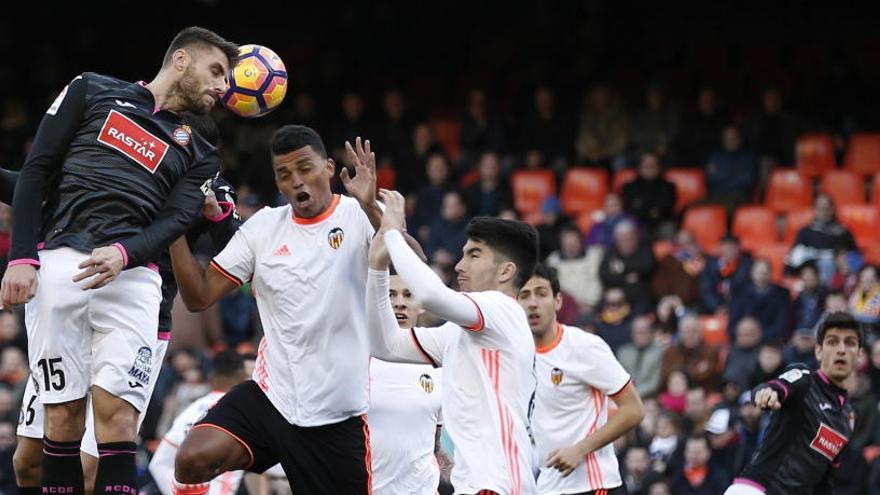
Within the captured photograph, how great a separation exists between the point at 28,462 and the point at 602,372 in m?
3.68

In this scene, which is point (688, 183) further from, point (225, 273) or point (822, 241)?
point (225, 273)

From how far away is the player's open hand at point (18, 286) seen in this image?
23.5 ft

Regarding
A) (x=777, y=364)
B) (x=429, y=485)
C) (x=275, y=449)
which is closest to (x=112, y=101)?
(x=275, y=449)

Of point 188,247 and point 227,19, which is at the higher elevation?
point 227,19

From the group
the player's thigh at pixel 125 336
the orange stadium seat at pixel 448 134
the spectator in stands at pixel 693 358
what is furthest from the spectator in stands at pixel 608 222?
the player's thigh at pixel 125 336

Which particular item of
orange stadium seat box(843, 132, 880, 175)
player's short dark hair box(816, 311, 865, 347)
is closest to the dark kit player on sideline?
player's short dark hair box(816, 311, 865, 347)

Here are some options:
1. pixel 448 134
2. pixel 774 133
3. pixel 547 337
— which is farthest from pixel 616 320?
pixel 547 337

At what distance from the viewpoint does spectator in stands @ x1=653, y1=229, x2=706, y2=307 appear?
17.5 metres

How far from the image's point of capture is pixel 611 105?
68.3 ft

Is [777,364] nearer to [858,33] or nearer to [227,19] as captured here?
[858,33]

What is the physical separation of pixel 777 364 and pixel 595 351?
577 cm

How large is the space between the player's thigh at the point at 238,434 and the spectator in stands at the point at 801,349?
8.27m

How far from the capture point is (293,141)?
7.96 meters

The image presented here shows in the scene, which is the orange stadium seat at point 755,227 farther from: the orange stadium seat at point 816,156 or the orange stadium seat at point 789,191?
the orange stadium seat at point 816,156
